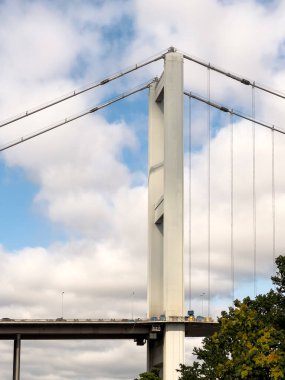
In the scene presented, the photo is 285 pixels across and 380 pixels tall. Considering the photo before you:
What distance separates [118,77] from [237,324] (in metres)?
81.2

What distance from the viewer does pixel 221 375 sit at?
234 feet

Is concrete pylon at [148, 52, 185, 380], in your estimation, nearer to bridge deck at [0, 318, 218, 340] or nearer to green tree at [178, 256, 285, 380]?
bridge deck at [0, 318, 218, 340]

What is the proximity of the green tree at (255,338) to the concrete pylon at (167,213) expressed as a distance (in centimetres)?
5382

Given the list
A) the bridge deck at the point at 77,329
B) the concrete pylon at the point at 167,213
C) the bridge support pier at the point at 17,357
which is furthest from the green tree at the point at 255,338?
the bridge support pier at the point at 17,357

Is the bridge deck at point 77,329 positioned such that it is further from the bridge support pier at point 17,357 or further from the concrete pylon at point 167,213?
the concrete pylon at point 167,213

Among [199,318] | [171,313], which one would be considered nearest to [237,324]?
[171,313]

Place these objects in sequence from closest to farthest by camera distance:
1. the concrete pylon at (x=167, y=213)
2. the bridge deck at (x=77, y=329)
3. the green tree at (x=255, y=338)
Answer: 1. the green tree at (x=255, y=338)
2. the concrete pylon at (x=167, y=213)
3. the bridge deck at (x=77, y=329)

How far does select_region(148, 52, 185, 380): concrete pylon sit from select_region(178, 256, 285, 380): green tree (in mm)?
53822

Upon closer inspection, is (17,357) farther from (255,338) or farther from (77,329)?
(255,338)

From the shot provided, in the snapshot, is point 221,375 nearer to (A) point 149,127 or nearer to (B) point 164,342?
(B) point 164,342

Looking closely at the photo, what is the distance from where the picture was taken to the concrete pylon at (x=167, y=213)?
133 meters

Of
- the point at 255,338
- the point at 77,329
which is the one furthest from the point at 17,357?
the point at 255,338

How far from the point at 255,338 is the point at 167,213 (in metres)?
68.3

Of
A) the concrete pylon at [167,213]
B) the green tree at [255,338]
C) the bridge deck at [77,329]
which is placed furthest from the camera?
the bridge deck at [77,329]
